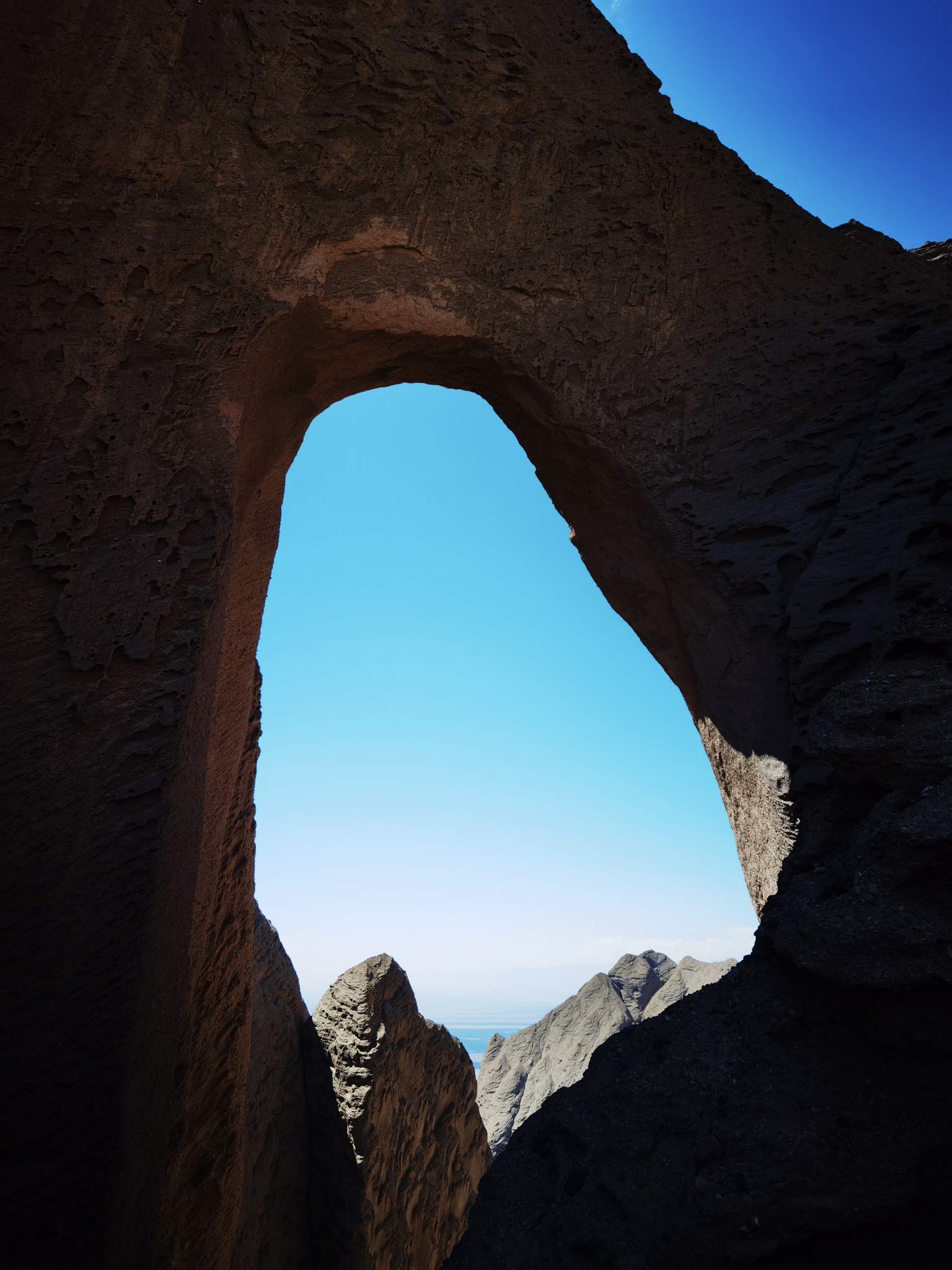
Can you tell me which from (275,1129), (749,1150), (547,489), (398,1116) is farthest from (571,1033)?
(749,1150)

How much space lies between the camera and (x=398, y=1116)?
596 centimetres

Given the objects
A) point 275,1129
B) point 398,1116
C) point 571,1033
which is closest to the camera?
point 275,1129

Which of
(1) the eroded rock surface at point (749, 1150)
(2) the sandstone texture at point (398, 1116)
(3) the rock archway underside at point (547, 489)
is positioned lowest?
(2) the sandstone texture at point (398, 1116)

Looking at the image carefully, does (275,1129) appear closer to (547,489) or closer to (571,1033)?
(547,489)

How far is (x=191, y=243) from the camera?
3404 millimetres

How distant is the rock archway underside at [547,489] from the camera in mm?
2152

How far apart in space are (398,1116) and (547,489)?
5271mm

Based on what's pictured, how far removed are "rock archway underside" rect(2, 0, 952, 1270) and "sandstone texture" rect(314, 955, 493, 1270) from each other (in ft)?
1.93

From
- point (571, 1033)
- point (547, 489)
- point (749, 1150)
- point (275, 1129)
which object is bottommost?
point (571, 1033)

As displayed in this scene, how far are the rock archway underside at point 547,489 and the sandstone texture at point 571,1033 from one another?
26.4 ft

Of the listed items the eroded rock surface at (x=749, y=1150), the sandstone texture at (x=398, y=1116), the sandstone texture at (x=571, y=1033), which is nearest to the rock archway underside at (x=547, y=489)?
the eroded rock surface at (x=749, y=1150)

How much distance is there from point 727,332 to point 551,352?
103 cm

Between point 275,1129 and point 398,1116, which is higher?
point 275,1129

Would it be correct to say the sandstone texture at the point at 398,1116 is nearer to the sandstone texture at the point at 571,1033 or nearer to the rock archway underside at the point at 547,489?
the rock archway underside at the point at 547,489
